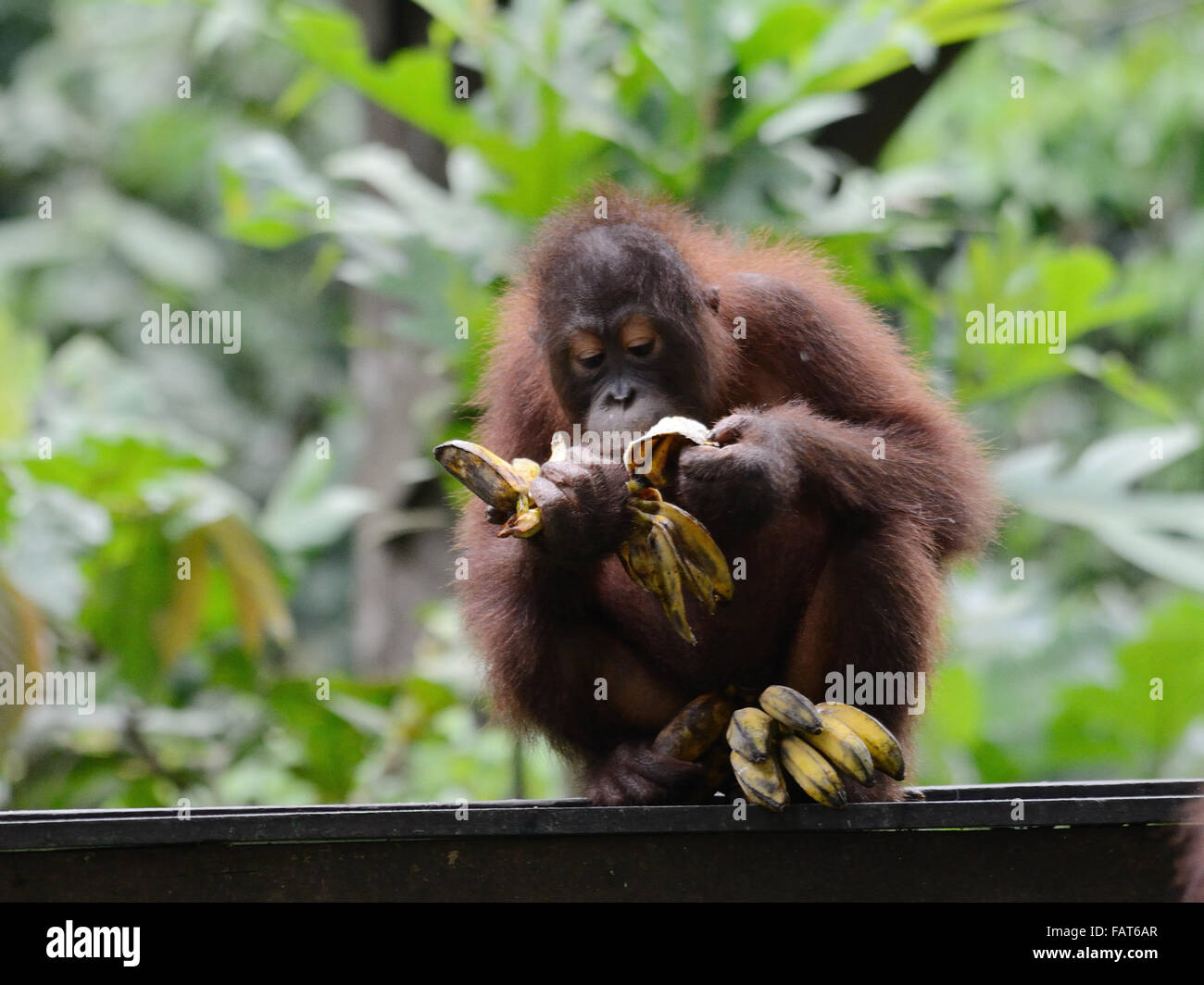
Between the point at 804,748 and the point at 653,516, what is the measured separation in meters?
0.52

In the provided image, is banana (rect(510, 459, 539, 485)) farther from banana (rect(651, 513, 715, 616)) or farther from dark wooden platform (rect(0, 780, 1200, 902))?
dark wooden platform (rect(0, 780, 1200, 902))

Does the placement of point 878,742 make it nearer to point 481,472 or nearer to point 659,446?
point 659,446

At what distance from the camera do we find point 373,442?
7.47 metres

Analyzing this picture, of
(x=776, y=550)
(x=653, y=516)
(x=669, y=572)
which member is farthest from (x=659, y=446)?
(x=776, y=550)

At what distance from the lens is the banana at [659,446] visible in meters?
2.67

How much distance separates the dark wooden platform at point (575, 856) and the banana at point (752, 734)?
143 millimetres

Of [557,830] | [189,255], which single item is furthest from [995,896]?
[189,255]

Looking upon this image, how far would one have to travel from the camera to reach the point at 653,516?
2703mm

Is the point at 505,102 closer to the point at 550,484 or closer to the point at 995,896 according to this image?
the point at 550,484

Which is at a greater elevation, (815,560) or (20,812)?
(815,560)

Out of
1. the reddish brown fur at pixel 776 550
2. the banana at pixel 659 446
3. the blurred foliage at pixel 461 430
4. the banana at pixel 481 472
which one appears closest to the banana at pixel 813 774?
the reddish brown fur at pixel 776 550

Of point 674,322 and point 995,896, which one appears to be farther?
point 674,322

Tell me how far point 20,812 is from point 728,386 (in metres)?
1.69

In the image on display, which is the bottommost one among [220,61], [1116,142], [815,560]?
[815,560]
